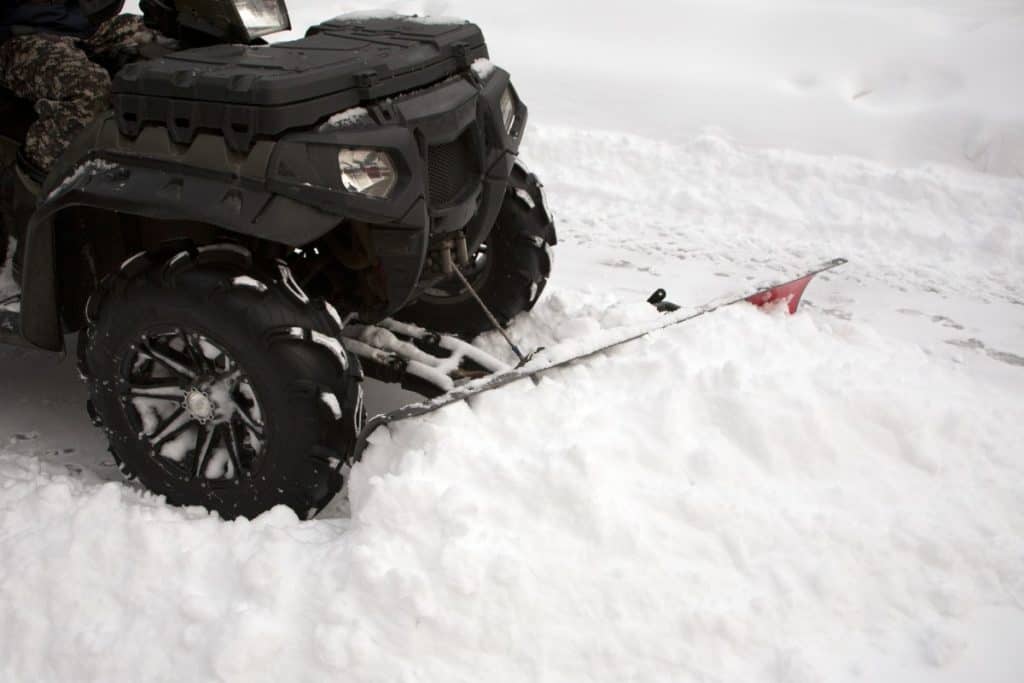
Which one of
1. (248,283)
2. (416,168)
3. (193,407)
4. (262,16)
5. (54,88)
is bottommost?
(193,407)

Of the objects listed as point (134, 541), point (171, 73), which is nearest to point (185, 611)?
point (134, 541)

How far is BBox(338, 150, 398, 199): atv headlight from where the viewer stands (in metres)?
2.38

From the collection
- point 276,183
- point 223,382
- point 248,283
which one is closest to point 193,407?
point 223,382

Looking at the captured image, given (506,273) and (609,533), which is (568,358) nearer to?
(609,533)

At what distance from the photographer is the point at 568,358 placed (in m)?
2.88

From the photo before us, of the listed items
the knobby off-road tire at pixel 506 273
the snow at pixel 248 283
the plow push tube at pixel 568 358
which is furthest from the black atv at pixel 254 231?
the knobby off-road tire at pixel 506 273

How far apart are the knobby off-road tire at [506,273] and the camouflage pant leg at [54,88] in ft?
4.44

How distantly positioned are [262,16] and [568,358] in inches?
55.6

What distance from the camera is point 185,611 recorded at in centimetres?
218

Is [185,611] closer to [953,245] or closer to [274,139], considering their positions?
[274,139]

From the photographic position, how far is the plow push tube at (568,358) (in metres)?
2.46

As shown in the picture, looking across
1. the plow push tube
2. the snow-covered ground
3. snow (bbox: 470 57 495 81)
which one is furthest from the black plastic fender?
snow (bbox: 470 57 495 81)

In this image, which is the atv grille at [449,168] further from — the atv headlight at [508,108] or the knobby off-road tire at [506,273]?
the knobby off-road tire at [506,273]

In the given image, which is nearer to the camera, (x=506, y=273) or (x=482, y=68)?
(x=482, y=68)
